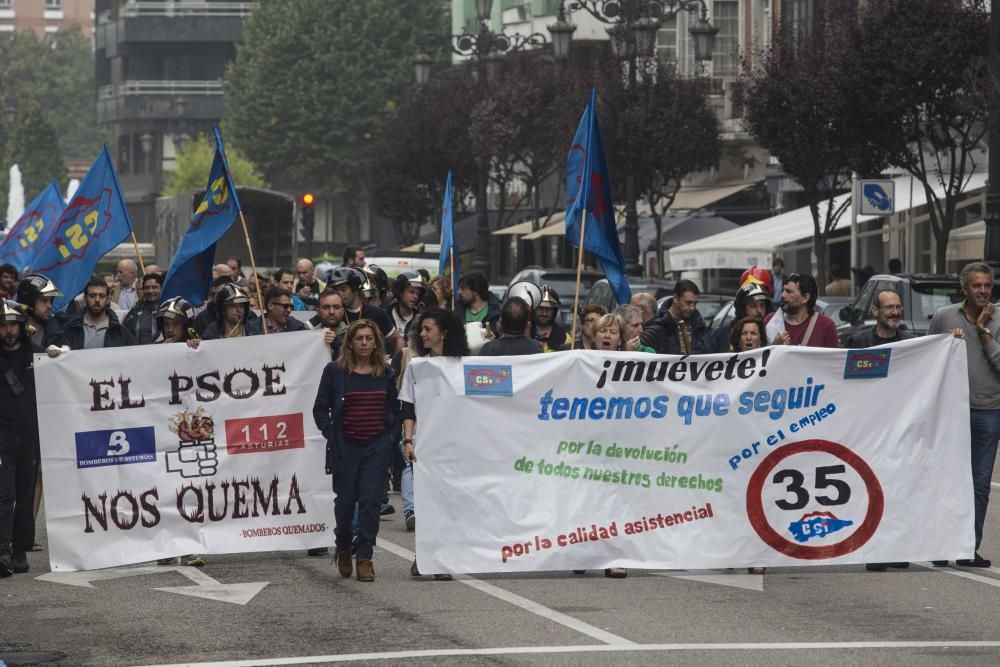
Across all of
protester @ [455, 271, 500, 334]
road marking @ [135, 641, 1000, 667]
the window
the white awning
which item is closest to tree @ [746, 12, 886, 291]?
the white awning

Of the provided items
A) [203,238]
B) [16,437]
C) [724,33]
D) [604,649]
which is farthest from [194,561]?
[724,33]

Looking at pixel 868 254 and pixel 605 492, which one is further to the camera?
pixel 868 254

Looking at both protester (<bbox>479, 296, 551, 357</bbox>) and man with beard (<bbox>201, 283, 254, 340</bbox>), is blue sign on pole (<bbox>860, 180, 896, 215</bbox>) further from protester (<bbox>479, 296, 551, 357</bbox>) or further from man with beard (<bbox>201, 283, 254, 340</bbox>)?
protester (<bbox>479, 296, 551, 357</bbox>)

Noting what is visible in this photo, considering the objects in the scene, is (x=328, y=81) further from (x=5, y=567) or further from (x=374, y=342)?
(x=374, y=342)

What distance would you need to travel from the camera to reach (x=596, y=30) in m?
63.2

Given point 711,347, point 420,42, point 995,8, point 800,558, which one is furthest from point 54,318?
point 420,42

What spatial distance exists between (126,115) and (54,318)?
101 meters

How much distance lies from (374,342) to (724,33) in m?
42.0

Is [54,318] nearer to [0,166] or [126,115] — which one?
[126,115]

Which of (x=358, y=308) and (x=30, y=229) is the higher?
(x=30, y=229)

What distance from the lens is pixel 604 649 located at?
9164 mm

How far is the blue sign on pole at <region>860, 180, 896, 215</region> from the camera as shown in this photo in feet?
96.7

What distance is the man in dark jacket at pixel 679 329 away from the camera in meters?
15.0

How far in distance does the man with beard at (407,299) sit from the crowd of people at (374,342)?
1360mm
